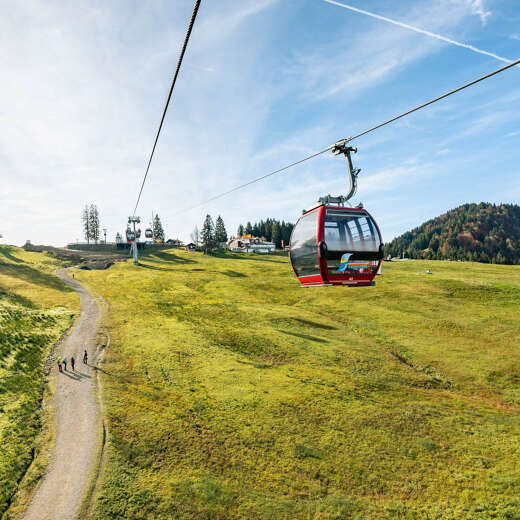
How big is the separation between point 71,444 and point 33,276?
65.6 metres

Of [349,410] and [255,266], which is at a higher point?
[255,266]

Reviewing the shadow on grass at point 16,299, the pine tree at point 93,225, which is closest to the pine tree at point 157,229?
the pine tree at point 93,225

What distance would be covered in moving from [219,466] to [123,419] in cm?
854

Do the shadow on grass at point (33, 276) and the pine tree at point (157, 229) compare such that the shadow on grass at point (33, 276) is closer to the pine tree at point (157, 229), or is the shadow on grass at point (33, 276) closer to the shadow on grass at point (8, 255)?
the shadow on grass at point (8, 255)

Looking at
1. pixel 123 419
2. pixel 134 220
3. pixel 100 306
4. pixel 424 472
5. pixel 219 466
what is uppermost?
pixel 134 220

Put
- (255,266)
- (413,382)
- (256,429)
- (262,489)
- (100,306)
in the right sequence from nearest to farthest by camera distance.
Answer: (262,489) → (256,429) → (413,382) → (100,306) → (255,266)

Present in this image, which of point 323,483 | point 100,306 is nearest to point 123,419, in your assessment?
point 323,483

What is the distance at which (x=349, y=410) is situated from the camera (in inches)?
1059

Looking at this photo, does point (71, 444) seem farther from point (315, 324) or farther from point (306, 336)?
point (315, 324)

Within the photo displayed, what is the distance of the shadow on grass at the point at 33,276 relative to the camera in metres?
64.2

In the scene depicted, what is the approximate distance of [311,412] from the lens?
26219 mm

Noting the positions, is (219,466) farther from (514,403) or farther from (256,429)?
(514,403)

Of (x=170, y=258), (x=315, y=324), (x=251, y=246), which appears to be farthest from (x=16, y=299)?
(x=251, y=246)

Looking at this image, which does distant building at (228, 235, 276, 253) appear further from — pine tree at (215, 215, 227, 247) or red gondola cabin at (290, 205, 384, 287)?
red gondola cabin at (290, 205, 384, 287)
